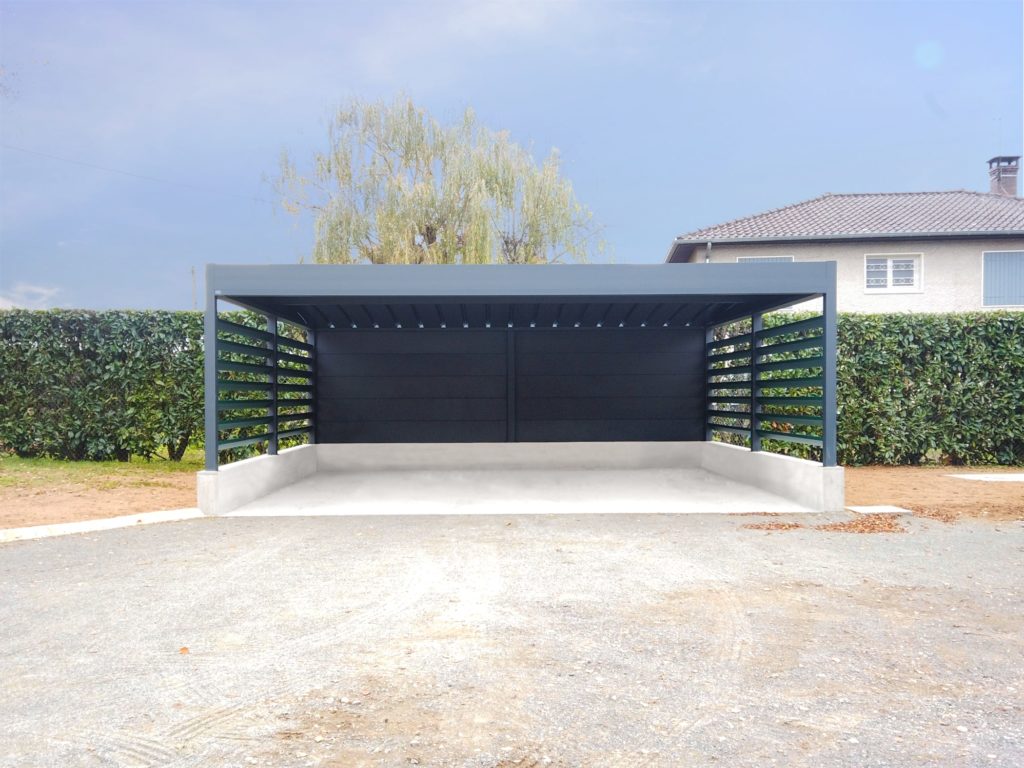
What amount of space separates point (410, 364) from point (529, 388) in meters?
1.83

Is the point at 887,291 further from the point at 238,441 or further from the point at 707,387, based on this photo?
the point at 238,441

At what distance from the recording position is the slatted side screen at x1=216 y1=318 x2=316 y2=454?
23.9 ft

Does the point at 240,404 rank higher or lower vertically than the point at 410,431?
higher

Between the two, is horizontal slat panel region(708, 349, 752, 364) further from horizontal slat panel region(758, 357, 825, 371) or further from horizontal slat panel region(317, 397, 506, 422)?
horizontal slat panel region(317, 397, 506, 422)

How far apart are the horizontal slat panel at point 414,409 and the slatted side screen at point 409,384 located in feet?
0.05

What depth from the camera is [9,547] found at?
218 inches

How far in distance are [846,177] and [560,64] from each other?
631 inches

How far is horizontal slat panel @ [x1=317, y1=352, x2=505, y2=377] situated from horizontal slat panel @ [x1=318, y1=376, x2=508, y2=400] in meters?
0.08

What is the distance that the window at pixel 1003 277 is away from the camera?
16219 millimetres

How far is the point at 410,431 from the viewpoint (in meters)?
10.3

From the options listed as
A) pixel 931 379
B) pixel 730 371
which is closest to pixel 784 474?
pixel 730 371

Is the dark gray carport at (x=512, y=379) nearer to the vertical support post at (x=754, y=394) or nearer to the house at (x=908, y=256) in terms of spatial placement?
the vertical support post at (x=754, y=394)

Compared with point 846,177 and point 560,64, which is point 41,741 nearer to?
point 846,177

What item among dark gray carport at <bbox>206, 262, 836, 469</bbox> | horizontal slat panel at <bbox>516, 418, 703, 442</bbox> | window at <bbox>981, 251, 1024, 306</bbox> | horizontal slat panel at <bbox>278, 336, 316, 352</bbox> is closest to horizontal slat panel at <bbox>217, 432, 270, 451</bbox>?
horizontal slat panel at <bbox>278, 336, 316, 352</bbox>
